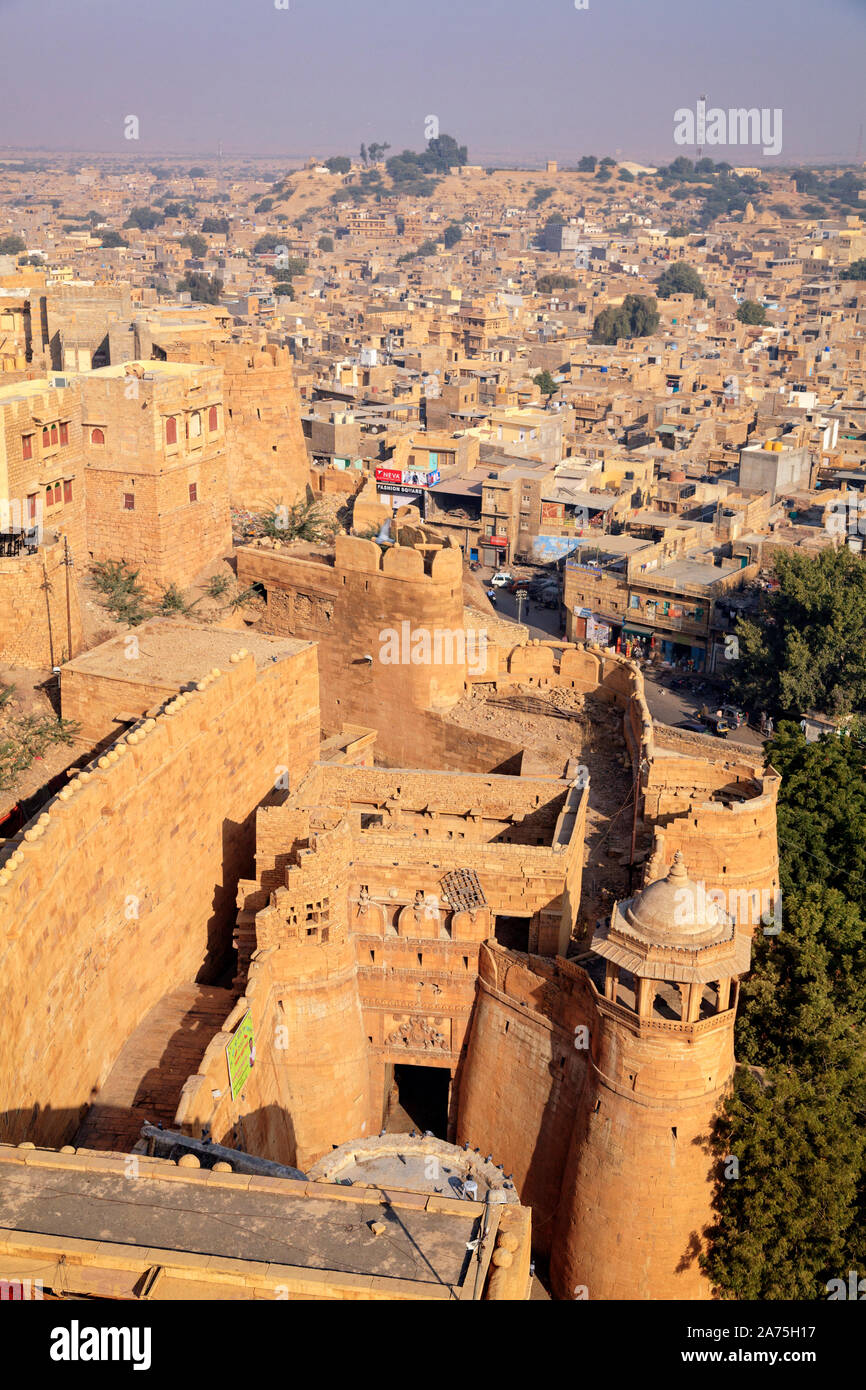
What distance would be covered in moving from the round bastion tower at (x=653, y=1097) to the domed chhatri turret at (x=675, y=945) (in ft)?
0.04

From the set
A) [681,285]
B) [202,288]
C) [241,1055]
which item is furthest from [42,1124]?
[681,285]

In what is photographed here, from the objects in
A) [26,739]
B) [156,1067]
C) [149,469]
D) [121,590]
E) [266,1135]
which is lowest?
[266,1135]

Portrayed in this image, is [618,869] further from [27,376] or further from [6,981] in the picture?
[27,376]

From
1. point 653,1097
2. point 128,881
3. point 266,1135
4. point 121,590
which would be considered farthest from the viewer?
point 121,590

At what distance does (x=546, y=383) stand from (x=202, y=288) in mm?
47668

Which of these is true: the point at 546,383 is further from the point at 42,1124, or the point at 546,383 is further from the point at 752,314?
the point at 42,1124

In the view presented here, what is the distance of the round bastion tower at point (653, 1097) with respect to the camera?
15461 mm

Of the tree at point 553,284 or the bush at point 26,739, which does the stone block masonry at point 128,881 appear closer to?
the bush at point 26,739

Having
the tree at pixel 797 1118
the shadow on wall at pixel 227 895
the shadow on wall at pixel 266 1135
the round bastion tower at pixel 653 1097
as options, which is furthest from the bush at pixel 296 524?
the round bastion tower at pixel 653 1097

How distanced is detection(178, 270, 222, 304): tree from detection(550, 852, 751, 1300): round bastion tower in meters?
116

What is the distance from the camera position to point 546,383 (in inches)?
3834

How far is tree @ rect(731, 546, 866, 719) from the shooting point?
141 feet

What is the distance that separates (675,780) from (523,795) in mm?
2343
